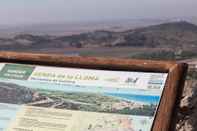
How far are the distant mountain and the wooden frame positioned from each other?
5.08 m

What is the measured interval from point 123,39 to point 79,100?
6.51 m

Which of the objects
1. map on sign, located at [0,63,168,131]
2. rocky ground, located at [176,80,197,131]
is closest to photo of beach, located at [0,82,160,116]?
map on sign, located at [0,63,168,131]

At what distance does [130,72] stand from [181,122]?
90cm

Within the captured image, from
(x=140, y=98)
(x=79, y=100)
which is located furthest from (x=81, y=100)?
(x=140, y=98)

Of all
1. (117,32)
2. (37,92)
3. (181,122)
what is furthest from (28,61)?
(117,32)

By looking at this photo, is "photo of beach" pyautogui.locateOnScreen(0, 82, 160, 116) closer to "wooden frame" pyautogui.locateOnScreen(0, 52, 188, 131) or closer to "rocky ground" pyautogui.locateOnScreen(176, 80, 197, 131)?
"wooden frame" pyautogui.locateOnScreen(0, 52, 188, 131)

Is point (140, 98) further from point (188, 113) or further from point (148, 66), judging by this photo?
point (188, 113)

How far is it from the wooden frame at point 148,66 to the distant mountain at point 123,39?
508cm

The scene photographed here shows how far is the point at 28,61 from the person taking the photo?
2.79 metres

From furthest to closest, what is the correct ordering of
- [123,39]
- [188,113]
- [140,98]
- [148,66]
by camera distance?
[123,39] < [188,113] < [148,66] < [140,98]

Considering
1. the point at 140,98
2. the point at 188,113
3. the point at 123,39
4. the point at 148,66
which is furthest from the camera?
the point at 123,39

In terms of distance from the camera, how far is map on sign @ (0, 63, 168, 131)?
7.65ft

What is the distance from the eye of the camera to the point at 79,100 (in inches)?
97.1

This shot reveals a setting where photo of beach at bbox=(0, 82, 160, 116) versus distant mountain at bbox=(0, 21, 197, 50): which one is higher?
photo of beach at bbox=(0, 82, 160, 116)
